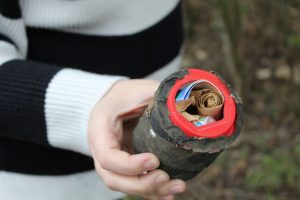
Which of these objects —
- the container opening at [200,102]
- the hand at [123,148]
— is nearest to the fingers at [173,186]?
the hand at [123,148]

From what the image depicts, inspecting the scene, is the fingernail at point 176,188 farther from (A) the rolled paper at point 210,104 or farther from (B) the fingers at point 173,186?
(A) the rolled paper at point 210,104

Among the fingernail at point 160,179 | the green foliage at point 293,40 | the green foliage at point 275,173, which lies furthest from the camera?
the green foliage at point 293,40

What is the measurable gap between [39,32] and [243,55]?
153 cm

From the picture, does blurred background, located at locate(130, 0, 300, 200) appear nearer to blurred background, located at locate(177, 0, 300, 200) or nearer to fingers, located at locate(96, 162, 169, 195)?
blurred background, located at locate(177, 0, 300, 200)

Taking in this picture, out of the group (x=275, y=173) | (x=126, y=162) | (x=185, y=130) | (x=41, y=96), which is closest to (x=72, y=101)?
(x=41, y=96)

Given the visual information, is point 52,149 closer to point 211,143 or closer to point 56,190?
point 56,190

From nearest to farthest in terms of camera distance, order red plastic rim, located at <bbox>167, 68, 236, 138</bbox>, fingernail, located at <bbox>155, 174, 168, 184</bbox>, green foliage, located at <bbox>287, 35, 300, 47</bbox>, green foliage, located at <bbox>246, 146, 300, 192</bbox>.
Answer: red plastic rim, located at <bbox>167, 68, 236, 138</bbox> → fingernail, located at <bbox>155, 174, 168, 184</bbox> → green foliage, located at <bbox>246, 146, 300, 192</bbox> → green foliage, located at <bbox>287, 35, 300, 47</bbox>

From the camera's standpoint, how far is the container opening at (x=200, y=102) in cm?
64

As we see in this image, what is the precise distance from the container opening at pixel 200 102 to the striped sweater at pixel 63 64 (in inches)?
8.1

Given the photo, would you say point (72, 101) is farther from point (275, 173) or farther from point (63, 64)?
point (275, 173)

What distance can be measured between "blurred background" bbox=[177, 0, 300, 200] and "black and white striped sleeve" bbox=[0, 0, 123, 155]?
1.14 metres

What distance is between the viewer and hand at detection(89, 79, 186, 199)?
0.72 meters

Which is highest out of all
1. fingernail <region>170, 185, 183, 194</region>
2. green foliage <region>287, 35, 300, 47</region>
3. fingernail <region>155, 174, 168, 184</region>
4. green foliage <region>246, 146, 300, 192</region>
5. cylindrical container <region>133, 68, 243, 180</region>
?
cylindrical container <region>133, 68, 243, 180</region>

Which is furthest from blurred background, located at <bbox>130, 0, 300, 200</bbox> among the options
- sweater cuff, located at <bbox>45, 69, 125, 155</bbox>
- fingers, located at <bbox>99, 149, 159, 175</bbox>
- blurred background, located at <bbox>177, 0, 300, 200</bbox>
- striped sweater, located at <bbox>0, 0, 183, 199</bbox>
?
fingers, located at <bbox>99, 149, 159, 175</bbox>
